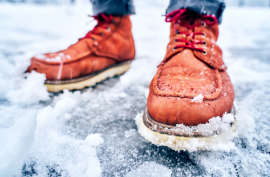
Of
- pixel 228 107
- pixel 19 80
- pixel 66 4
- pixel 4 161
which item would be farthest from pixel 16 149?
pixel 66 4

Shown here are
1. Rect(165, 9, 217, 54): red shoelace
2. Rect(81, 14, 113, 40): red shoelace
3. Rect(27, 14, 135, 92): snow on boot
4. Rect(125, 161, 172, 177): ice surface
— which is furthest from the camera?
Rect(81, 14, 113, 40): red shoelace

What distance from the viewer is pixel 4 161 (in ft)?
1.83

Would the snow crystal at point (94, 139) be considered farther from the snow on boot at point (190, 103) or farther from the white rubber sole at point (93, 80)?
the white rubber sole at point (93, 80)

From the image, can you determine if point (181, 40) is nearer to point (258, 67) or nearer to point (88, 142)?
point (88, 142)

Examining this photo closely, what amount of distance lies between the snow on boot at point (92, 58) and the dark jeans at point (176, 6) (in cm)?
5

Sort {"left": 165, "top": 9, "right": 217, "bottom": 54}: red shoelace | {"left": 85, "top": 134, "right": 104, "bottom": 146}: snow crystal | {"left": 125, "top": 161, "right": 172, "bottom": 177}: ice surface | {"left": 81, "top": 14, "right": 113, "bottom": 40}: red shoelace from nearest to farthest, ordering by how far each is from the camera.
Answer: {"left": 125, "top": 161, "right": 172, "bottom": 177}: ice surface
{"left": 85, "top": 134, "right": 104, "bottom": 146}: snow crystal
{"left": 165, "top": 9, "right": 217, "bottom": 54}: red shoelace
{"left": 81, "top": 14, "right": 113, "bottom": 40}: red shoelace

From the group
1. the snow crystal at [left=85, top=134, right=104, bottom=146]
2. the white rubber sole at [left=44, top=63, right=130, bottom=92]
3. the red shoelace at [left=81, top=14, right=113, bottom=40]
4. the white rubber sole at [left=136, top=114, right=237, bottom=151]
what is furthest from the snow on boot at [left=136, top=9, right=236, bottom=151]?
the red shoelace at [left=81, top=14, right=113, bottom=40]

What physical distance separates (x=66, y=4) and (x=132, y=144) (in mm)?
6409

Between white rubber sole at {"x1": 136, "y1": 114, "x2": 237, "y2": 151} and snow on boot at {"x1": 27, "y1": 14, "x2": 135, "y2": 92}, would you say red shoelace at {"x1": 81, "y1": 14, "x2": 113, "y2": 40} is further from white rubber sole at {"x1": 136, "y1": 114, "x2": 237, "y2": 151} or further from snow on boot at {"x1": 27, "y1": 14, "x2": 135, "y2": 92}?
white rubber sole at {"x1": 136, "y1": 114, "x2": 237, "y2": 151}

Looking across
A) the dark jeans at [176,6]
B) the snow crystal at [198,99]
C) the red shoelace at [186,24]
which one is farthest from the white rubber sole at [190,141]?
the dark jeans at [176,6]

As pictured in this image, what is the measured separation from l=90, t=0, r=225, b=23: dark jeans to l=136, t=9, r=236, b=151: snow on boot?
219 millimetres

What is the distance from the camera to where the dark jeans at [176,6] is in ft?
3.14

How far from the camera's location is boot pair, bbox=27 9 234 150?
0.68 metres

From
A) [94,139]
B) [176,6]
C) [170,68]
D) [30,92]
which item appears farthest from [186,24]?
[30,92]
